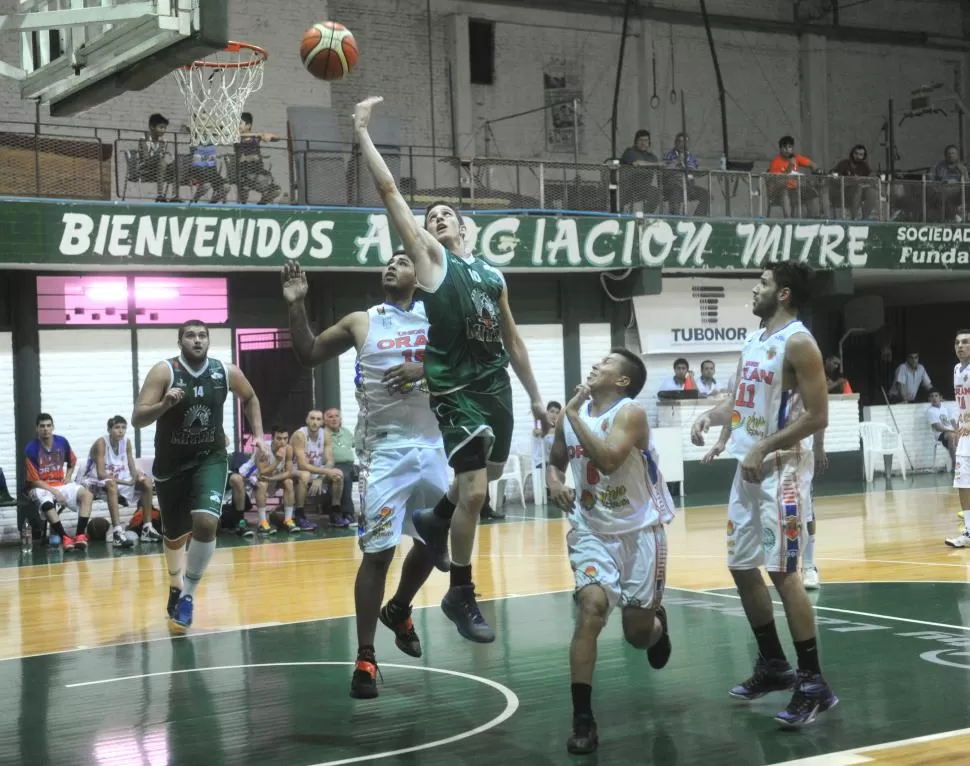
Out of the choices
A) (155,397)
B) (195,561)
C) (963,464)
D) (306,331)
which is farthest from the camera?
(963,464)

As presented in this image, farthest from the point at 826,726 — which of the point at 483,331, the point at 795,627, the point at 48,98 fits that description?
the point at 48,98

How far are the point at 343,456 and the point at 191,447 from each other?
26.6ft

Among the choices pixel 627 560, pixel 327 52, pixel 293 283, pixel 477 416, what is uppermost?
pixel 327 52

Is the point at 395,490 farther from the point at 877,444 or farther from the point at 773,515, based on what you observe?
the point at 877,444

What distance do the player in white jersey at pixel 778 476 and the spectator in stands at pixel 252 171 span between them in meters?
11.2

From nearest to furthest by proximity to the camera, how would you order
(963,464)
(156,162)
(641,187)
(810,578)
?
(810,578), (963,464), (156,162), (641,187)

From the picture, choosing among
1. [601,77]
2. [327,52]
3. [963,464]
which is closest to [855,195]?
[601,77]

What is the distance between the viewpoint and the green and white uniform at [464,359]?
6.22 metres

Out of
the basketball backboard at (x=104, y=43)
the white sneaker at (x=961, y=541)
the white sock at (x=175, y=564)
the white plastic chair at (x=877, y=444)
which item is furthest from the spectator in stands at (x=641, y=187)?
the basketball backboard at (x=104, y=43)

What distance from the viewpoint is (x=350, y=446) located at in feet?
57.4

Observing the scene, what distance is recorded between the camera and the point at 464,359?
248 inches

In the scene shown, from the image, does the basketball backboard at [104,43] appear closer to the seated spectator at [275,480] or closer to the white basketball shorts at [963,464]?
the white basketball shorts at [963,464]

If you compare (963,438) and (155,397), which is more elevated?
(155,397)

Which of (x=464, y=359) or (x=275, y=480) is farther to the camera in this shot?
(x=275, y=480)
